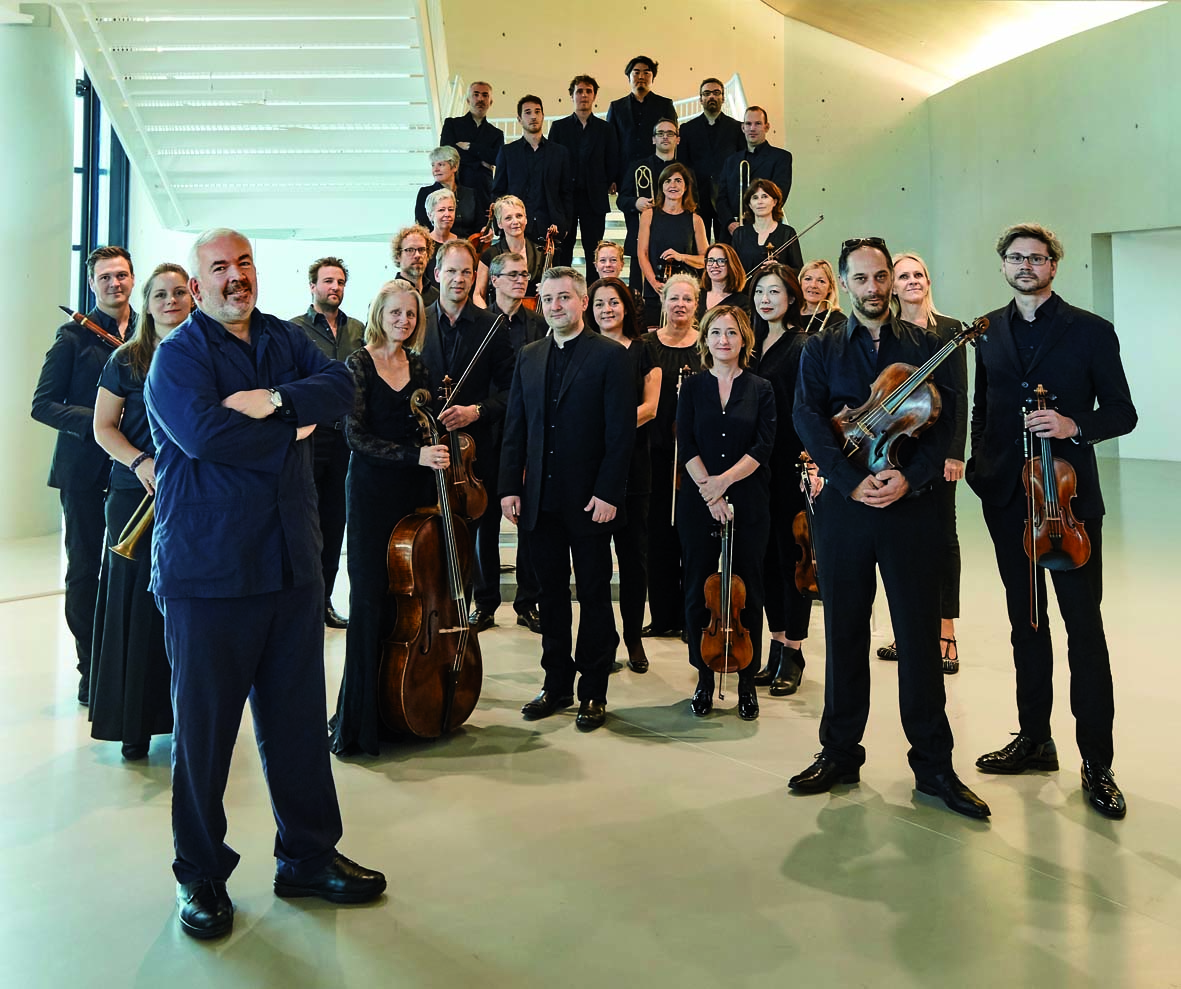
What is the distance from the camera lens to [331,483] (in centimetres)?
478

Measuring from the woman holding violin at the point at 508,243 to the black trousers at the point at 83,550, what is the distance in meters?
2.22

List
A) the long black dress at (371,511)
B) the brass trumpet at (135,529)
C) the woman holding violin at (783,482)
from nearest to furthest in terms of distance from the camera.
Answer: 1. the brass trumpet at (135,529)
2. the long black dress at (371,511)
3. the woman holding violin at (783,482)

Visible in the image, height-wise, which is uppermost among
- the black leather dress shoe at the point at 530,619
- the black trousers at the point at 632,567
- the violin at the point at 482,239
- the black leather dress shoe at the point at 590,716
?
the violin at the point at 482,239

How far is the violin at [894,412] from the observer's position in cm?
277

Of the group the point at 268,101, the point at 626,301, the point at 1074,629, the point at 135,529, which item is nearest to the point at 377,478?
the point at 135,529

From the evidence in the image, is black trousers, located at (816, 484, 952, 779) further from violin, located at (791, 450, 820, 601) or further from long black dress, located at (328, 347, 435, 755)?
long black dress, located at (328, 347, 435, 755)

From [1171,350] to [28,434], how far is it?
11.4 meters

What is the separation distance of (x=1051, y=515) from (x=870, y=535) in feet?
1.57

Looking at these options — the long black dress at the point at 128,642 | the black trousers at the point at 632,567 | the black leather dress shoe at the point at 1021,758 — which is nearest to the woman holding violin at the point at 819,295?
the black trousers at the point at 632,567

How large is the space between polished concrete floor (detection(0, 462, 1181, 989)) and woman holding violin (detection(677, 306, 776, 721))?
314 millimetres

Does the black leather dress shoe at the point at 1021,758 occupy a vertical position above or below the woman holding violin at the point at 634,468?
below

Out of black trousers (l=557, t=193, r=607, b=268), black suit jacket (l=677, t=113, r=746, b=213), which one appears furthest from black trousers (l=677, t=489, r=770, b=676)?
black suit jacket (l=677, t=113, r=746, b=213)

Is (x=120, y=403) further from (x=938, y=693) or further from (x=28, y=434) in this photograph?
(x=28, y=434)

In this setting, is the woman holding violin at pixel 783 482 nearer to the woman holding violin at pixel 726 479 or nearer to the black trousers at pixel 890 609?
the woman holding violin at pixel 726 479
